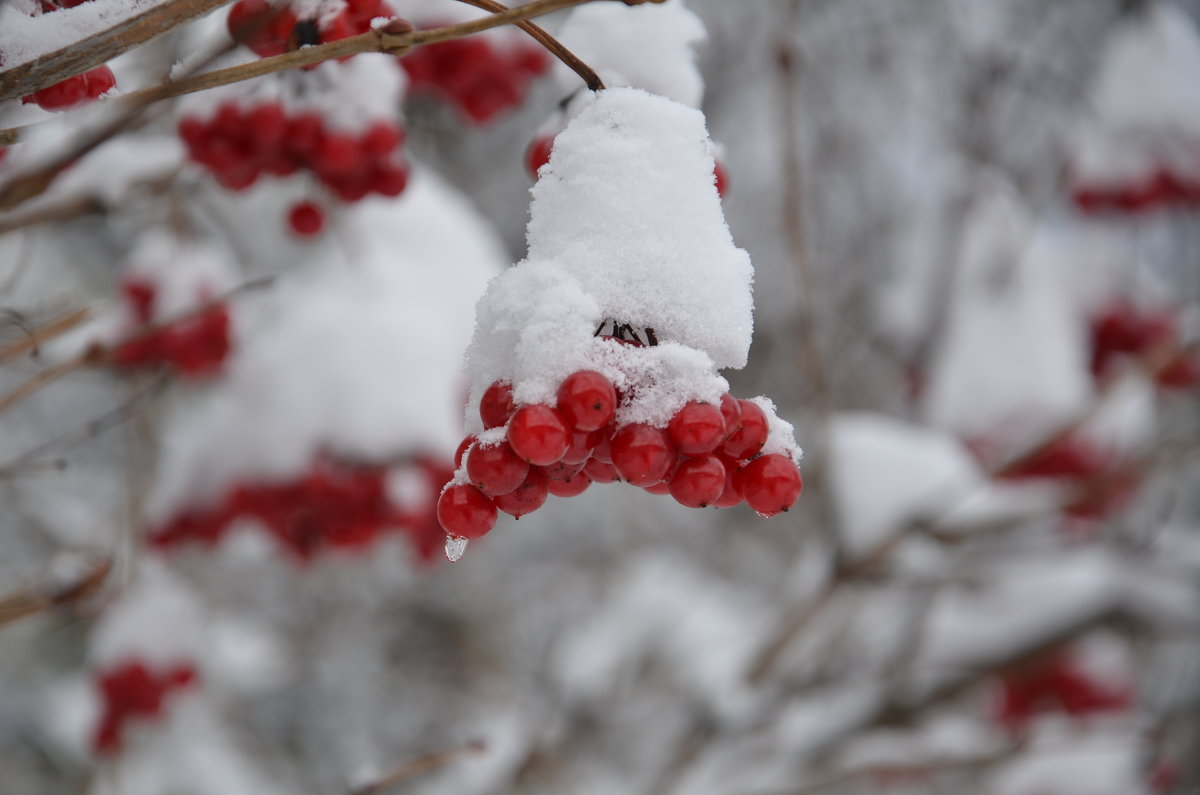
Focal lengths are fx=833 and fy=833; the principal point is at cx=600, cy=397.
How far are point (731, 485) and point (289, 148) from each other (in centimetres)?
109

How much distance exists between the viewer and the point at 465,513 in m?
0.73

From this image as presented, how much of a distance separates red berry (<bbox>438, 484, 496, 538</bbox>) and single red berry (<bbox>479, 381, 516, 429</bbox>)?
67mm

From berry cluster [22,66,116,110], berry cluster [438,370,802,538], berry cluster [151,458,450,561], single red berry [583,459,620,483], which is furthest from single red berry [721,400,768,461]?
berry cluster [151,458,450,561]

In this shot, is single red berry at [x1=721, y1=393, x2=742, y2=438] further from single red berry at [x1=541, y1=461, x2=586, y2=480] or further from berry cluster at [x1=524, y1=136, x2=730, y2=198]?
berry cluster at [x1=524, y1=136, x2=730, y2=198]

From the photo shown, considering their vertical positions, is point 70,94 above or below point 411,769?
above

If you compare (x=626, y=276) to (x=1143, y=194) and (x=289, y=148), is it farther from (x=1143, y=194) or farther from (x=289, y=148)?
(x=1143, y=194)

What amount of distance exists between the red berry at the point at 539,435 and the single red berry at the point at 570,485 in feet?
0.34

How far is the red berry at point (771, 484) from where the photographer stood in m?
0.75

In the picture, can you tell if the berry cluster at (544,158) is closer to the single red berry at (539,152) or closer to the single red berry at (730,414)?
the single red berry at (539,152)

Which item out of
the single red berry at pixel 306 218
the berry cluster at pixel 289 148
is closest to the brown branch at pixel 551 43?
the berry cluster at pixel 289 148

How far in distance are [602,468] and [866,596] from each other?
229cm

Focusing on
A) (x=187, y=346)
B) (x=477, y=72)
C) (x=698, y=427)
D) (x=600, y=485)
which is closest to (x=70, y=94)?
(x=698, y=427)

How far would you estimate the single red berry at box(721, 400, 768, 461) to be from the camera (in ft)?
2.53

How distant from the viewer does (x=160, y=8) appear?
0.61m
